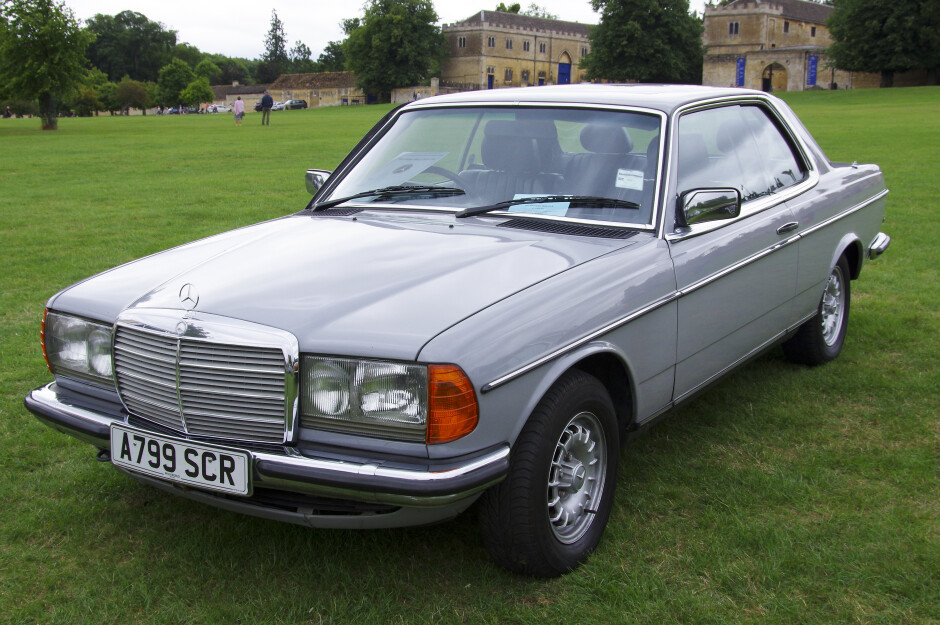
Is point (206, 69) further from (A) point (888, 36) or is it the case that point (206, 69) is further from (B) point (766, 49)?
(A) point (888, 36)

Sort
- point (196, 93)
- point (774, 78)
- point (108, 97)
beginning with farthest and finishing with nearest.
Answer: point (108, 97), point (196, 93), point (774, 78)

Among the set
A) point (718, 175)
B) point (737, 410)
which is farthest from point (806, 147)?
point (737, 410)

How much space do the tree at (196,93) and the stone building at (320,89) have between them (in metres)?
12.0

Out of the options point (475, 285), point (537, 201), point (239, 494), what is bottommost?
point (239, 494)

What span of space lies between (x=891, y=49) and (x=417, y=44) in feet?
146

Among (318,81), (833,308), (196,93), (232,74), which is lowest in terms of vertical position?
(833,308)

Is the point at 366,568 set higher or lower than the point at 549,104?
lower

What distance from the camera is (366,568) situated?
2961mm

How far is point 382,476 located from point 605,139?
75.7 inches

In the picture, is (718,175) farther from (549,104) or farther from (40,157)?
(40,157)

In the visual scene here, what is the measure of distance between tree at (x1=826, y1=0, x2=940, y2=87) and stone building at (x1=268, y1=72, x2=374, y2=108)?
49.3m

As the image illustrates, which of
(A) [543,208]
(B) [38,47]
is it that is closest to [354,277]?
(A) [543,208]

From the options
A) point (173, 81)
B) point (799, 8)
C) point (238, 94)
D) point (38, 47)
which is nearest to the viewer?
point (38, 47)

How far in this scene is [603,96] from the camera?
379cm
